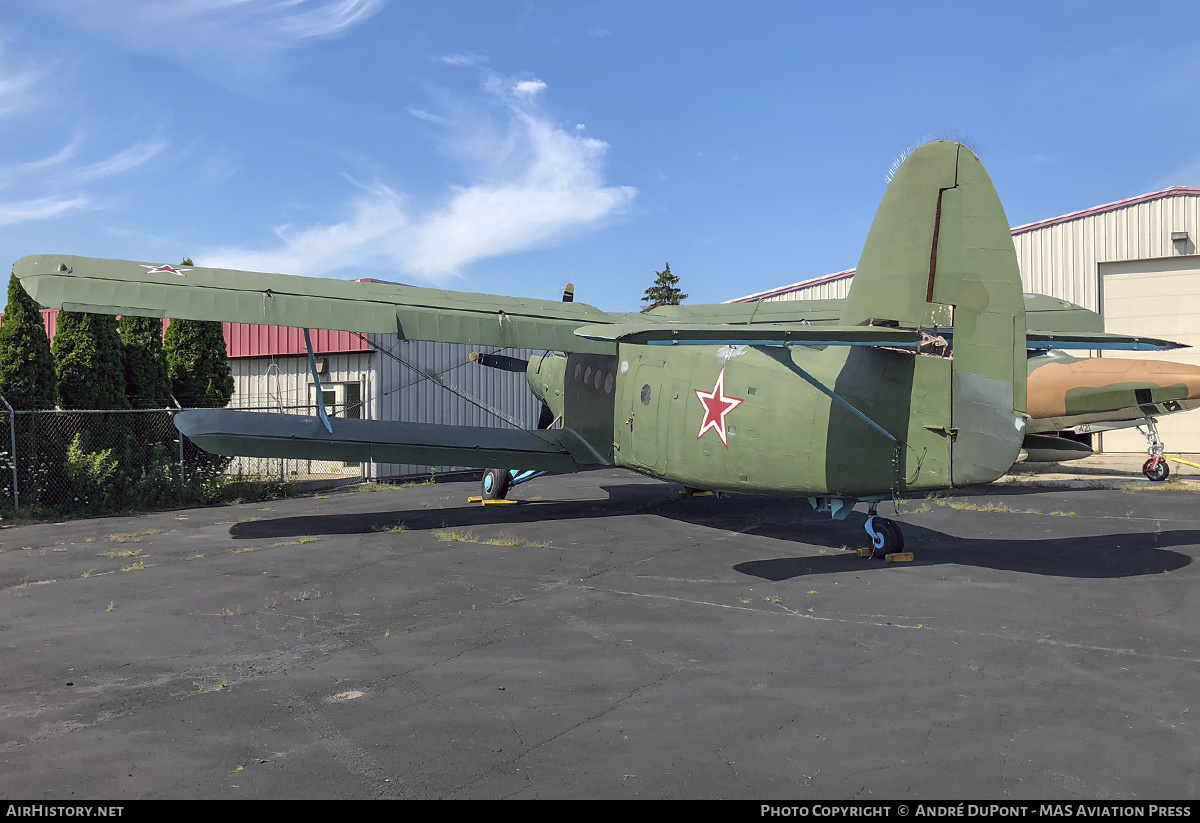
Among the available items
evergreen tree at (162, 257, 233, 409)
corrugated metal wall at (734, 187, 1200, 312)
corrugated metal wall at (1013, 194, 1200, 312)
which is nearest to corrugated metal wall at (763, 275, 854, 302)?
corrugated metal wall at (734, 187, 1200, 312)

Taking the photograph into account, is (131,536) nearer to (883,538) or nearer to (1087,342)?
(883,538)

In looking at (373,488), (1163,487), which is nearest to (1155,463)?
(1163,487)

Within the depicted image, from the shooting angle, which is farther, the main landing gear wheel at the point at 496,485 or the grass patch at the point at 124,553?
the main landing gear wheel at the point at 496,485

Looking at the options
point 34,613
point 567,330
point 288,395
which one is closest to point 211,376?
point 288,395

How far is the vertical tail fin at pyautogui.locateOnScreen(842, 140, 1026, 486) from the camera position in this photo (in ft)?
26.7

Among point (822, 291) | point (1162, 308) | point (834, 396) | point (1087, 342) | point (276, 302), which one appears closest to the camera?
point (834, 396)

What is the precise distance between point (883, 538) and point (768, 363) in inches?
106

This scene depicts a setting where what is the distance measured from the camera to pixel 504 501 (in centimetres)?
1633

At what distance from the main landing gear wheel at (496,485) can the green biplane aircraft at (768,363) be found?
1.85 meters

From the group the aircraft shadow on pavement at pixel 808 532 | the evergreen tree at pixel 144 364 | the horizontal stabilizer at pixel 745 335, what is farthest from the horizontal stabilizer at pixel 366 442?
the evergreen tree at pixel 144 364

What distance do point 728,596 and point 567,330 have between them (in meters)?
5.95

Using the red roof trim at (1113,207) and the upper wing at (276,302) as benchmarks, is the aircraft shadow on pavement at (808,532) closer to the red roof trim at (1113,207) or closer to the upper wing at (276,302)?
the upper wing at (276,302)

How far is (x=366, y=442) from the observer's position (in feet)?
42.1

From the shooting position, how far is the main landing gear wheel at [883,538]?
9.85 metres
